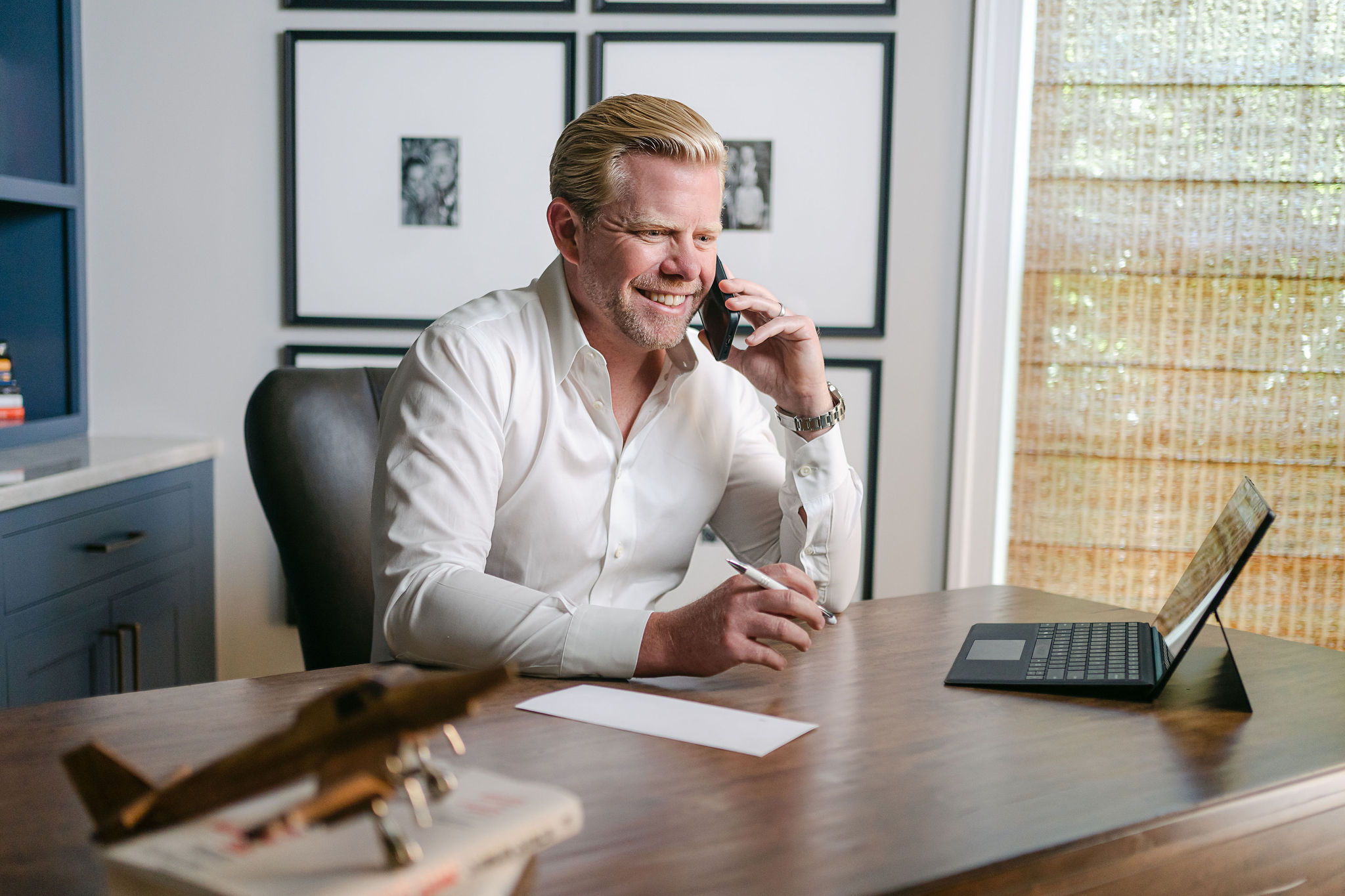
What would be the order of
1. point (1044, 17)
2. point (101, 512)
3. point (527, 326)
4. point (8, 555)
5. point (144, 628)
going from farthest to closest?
point (1044, 17)
point (144, 628)
point (101, 512)
point (8, 555)
point (527, 326)

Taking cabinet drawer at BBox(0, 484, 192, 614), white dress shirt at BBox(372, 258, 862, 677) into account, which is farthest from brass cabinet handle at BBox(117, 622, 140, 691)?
white dress shirt at BBox(372, 258, 862, 677)

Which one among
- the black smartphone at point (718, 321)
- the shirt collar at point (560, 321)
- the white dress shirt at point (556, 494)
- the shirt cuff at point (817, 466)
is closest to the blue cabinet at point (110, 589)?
the white dress shirt at point (556, 494)

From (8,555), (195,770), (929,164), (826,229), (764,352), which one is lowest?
(8,555)

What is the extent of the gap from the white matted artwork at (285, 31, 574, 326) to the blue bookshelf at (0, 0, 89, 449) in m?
0.52

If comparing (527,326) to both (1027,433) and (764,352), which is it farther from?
(1027,433)

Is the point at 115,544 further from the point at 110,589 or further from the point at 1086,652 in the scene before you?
the point at 1086,652

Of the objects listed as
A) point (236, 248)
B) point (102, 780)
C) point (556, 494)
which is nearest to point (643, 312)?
point (556, 494)

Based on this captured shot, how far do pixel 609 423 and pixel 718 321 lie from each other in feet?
0.76

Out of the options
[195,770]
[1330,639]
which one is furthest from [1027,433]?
[195,770]

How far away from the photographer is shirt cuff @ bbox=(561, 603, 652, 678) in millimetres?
1182

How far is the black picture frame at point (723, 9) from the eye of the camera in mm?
2615

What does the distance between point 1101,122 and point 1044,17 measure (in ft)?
0.95

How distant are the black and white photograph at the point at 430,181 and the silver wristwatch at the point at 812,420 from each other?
4.37 ft

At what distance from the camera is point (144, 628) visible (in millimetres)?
2451
